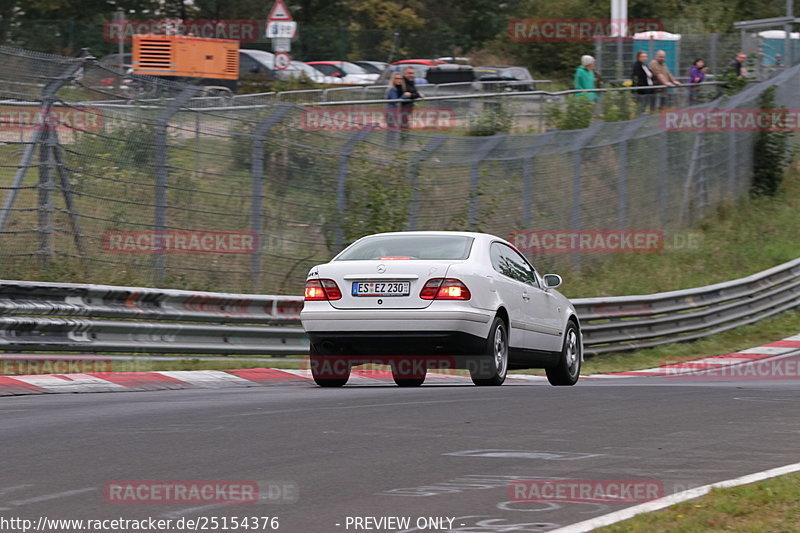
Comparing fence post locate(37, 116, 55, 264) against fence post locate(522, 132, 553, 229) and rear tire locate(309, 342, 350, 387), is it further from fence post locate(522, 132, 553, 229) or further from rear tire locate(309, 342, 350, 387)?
fence post locate(522, 132, 553, 229)

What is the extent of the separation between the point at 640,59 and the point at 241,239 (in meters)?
14.3

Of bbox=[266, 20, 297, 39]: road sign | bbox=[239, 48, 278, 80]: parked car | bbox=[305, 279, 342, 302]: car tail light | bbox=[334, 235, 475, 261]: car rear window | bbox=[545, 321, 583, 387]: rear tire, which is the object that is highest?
bbox=[266, 20, 297, 39]: road sign

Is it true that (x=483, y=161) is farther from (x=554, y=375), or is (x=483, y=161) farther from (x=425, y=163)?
(x=554, y=375)

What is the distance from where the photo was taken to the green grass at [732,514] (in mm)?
5477

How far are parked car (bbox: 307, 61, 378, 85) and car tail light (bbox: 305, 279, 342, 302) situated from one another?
116 feet

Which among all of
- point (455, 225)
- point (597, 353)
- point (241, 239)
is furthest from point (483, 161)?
point (241, 239)

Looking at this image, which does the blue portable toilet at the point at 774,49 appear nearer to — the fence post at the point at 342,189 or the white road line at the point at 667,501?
the fence post at the point at 342,189

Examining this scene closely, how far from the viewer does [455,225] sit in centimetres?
1980

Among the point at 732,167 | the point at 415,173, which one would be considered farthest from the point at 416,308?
the point at 732,167

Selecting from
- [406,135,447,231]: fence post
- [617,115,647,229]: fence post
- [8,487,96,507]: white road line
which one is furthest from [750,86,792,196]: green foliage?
[8,487,96,507]: white road line

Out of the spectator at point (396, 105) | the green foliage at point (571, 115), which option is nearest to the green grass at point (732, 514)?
the spectator at point (396, 105)

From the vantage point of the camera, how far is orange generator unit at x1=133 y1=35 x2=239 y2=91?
137 ft

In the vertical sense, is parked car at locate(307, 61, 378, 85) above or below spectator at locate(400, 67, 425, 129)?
below

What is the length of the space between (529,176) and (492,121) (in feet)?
8.37
